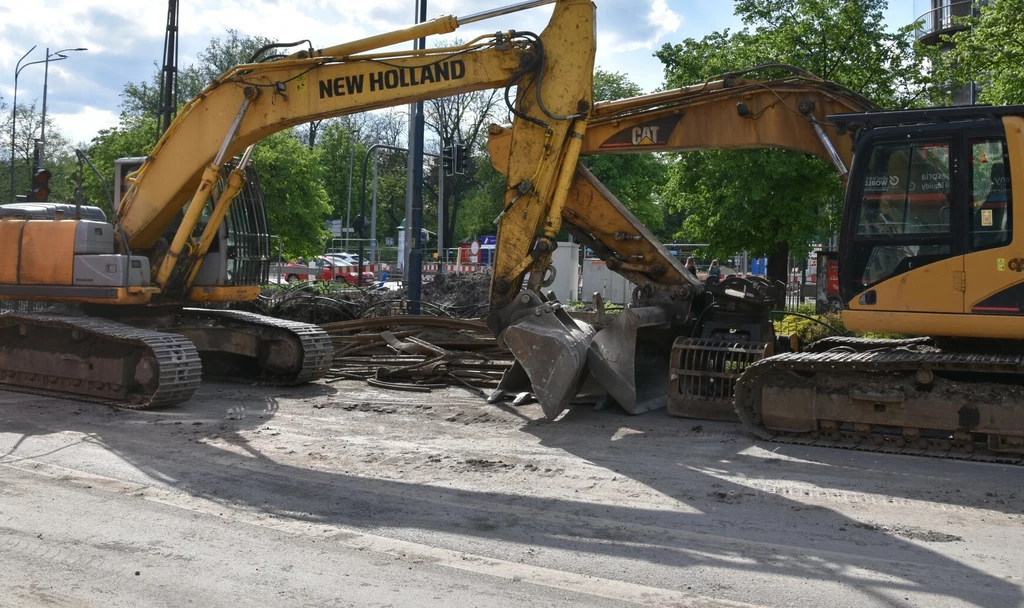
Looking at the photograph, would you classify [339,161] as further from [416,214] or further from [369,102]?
[369,102]

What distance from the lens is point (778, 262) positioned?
19328mm

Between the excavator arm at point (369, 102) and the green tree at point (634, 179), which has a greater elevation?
the green tree at point (634, 179)

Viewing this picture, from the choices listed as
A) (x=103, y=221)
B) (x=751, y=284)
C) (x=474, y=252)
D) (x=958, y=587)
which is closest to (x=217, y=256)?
(x=103, y=221)

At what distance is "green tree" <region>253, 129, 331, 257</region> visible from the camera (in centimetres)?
3653

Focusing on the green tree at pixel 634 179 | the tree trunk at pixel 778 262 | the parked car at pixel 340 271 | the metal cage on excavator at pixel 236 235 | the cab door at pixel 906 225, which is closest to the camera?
the cab door at pixel 906 225

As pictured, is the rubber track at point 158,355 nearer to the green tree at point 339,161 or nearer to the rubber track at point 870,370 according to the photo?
the rubber track at point 870,370

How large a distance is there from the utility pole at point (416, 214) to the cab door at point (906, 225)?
37.4 ft

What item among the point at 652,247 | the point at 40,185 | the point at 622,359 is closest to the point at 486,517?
the point at 622,359

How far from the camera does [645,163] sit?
51.8 m

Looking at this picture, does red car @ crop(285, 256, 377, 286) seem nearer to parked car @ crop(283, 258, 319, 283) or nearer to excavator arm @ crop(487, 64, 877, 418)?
parked car @ crop(283, 258, 319, 283)

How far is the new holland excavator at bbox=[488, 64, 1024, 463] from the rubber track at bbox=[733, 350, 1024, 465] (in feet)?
0.04

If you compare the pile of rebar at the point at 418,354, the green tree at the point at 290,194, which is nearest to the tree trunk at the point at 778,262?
the pile of rebar at the point at 418,354

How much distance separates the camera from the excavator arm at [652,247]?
33.8 feet

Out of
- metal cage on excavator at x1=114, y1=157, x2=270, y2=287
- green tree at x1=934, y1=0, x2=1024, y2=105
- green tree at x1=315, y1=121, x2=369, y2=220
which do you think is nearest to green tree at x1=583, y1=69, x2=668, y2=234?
green tree at x1=315, y1=121, x2=369, y2=220
